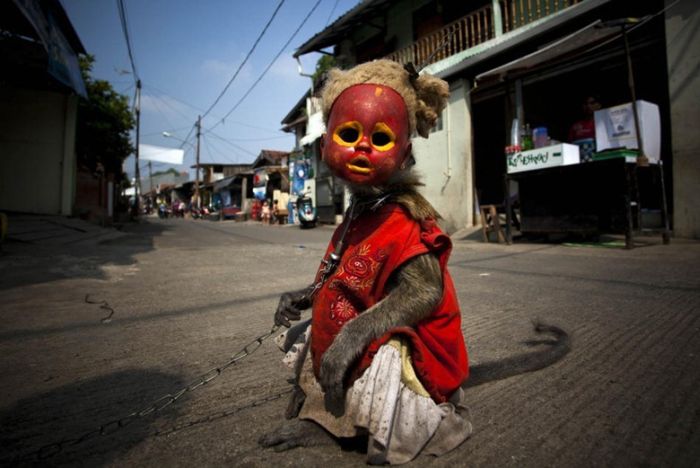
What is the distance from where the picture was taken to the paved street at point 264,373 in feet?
4.22

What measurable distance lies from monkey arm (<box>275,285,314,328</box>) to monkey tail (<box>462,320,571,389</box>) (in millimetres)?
812

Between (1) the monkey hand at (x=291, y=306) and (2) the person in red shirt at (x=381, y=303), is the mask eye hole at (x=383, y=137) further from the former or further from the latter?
(1) the monkey hand at (x=291, y=306)

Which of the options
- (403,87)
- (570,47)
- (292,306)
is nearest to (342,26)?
(570,47)

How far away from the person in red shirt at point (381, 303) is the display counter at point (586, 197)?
578cm

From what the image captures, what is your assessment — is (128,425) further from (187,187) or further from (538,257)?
(187,187)

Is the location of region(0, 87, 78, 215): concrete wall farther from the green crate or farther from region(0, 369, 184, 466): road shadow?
the green crate

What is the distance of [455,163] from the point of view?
35.2 ft

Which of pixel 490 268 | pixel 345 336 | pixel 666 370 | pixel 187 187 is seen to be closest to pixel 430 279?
pixel 345 336

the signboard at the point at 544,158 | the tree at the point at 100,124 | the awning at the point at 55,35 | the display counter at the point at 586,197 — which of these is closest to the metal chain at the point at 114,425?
the display counter at the point at 586,197

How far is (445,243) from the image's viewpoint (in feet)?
4.05

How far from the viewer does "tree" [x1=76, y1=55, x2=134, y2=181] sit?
41.3 feet

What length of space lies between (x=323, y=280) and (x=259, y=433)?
2.03 feet

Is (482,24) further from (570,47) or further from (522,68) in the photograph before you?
(570,47)

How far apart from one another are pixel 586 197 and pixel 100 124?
46.4 ft
